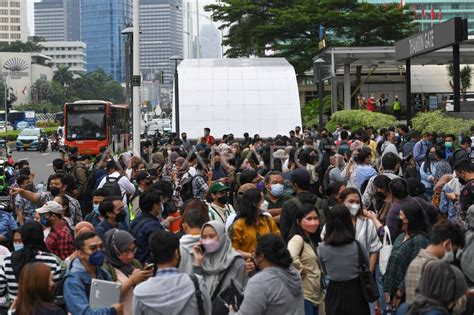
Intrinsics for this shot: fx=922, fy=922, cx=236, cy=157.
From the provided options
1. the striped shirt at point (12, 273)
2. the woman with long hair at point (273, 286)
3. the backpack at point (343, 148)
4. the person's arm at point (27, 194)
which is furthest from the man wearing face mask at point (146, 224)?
the backpack at point (343, 148)

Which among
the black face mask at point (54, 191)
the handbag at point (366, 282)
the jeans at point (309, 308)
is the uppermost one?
the black face mask at point (54, 191)

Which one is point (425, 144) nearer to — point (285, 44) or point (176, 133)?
point (176, 133)

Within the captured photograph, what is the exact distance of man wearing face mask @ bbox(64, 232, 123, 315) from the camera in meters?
6.41

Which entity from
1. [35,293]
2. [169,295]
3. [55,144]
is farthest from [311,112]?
[35,293]

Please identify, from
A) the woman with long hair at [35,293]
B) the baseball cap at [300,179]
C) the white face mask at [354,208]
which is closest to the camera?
the woman with long hair at [35,293]

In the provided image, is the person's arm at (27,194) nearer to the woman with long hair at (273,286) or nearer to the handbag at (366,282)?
the handbag at (366,282)

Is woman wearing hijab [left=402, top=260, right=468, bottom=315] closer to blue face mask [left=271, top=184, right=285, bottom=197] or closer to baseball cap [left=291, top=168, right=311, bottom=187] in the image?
baseball cap [left=291, top=168, right=311, bottom=187]

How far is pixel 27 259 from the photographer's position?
24.1ft

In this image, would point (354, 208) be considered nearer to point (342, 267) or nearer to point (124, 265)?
point (342, 267)

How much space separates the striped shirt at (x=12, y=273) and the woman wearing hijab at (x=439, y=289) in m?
3.12

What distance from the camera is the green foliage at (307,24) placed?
166 ft

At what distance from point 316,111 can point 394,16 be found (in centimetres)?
1107

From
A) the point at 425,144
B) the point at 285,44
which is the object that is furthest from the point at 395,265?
the point at 285,44

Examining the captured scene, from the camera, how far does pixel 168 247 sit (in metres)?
6.25
